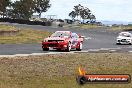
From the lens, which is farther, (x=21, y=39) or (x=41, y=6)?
(x=41, y=6)

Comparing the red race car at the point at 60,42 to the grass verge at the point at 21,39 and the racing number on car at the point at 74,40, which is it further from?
the grass verge at the point at 21,39

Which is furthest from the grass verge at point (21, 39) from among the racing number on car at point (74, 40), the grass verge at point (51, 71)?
the grass verge at point (51, 71)

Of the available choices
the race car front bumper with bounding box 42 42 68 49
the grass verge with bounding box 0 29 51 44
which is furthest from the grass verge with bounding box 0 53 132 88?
the grass verge with bounding box 0 29 51 44

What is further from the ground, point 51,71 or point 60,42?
point 51,71

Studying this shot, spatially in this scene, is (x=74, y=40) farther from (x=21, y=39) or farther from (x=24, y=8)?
(x=24, y=8)

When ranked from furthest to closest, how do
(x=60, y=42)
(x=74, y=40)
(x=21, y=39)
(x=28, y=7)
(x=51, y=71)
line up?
(x=28, y=7) < (x=21, y=39) < (x=74, y=40) < (x=60, y=42) < (x=51, y=71)

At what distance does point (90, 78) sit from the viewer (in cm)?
871

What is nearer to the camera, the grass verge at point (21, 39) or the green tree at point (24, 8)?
the grass verge at point (21, 39)

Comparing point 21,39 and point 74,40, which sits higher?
point 74,40

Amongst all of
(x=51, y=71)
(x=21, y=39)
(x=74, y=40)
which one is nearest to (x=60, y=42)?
(x=74, y=40)

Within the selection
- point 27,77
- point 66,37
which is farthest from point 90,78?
point 66,37

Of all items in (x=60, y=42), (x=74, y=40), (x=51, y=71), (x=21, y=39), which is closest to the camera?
(x=51, y=71)

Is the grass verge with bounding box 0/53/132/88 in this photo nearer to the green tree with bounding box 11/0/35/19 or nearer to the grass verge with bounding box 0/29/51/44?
the grass verge with bounding box 0/29/51/44

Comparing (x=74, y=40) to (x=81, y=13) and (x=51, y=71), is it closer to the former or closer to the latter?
(x=51, y=71)
